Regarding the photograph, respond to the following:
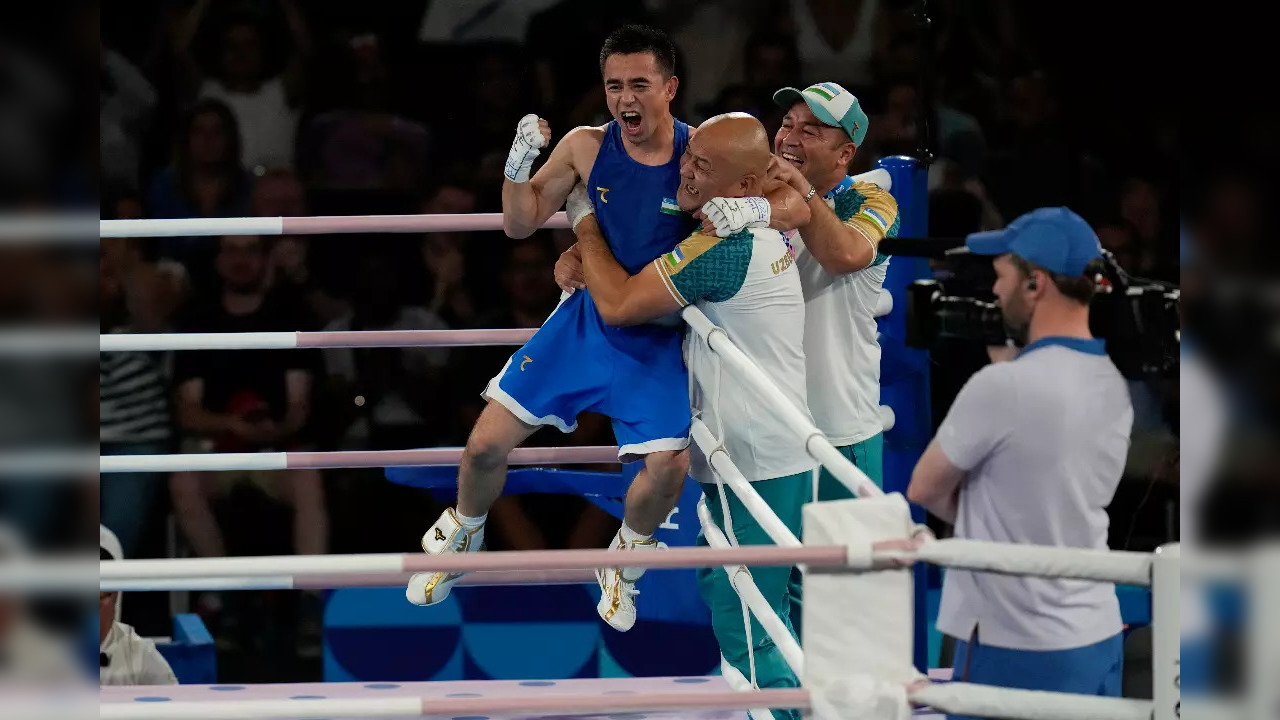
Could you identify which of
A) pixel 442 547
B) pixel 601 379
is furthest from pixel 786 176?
pixel 442 547

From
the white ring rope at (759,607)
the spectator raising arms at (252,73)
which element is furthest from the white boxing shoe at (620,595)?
the spectator raising arms at (252,73)

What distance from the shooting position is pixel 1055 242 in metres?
2.10

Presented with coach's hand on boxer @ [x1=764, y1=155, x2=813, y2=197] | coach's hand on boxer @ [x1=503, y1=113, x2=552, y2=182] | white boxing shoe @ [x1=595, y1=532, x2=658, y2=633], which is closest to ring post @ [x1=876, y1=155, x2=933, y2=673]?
coach's hand on boxer @ [x1=764, y1=155, x2=813, y2=197]

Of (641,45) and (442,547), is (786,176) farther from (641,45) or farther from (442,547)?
(442,547)

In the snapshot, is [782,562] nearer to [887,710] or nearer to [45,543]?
[887,710]

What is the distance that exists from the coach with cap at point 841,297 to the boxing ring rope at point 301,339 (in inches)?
20.8

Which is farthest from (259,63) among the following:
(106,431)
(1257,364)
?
(1257,364)

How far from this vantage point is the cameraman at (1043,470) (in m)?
2.04

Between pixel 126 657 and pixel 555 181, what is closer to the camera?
pixel 555 181

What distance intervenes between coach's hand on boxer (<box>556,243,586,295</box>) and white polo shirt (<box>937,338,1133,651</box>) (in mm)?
808

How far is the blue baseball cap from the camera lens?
2.09 meters

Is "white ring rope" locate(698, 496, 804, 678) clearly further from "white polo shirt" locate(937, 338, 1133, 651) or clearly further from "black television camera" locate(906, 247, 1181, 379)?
"black television camera" locate(906, 247, 1181, 379)

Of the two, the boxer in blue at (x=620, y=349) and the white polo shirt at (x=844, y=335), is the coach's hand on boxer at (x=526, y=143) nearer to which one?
the boxer in blue at (x=620, y=349)

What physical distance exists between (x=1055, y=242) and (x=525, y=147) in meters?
0.88
